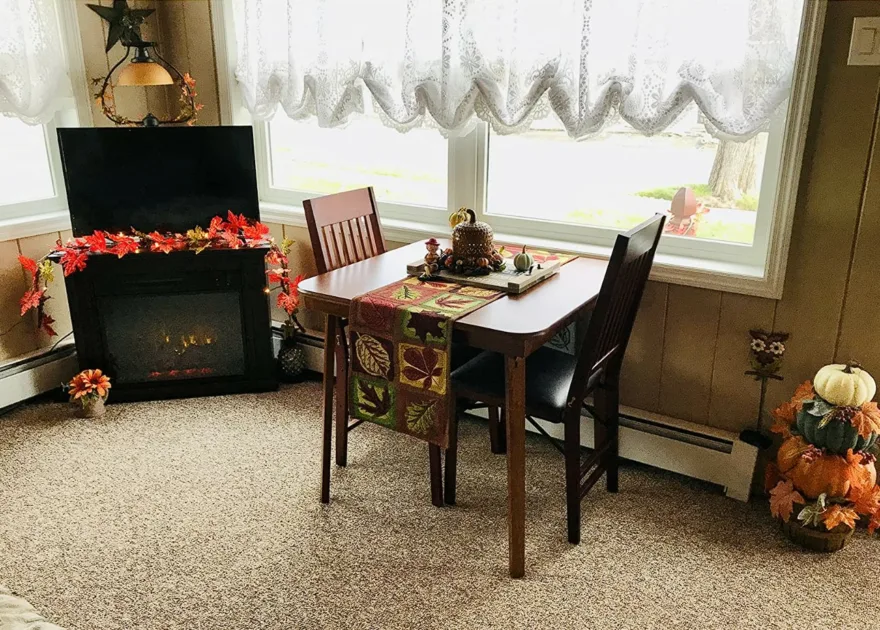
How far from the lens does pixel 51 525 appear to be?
2262mm

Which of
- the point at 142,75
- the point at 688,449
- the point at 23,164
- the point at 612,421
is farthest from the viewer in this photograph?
the point at 23,164

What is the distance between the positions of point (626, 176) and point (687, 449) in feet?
3.10

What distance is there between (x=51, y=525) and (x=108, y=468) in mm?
338

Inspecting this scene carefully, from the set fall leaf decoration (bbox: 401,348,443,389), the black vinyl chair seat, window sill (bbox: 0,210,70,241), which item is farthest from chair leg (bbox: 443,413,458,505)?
window sill (bbox: 0,210,70,241)

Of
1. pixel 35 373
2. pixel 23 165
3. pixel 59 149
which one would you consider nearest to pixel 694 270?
pixel 59 149

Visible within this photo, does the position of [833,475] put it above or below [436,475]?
above

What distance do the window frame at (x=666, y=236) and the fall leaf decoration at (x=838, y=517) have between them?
630mm

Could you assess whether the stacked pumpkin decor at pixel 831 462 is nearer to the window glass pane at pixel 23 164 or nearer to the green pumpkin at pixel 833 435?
the green pumpkin at pixel 833 435

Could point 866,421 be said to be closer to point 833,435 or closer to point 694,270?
point 833,435

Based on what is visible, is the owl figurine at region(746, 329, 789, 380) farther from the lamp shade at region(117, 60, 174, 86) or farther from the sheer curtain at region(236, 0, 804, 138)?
the lamp shade at region(117, 60, 174, 86)

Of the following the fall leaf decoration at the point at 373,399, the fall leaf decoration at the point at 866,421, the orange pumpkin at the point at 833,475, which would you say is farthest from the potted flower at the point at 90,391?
the fall leaf decoration at the point at 866,421

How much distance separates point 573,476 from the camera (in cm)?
211

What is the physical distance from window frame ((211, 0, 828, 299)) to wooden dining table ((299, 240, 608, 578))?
0.27m

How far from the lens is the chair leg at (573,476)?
2.07 meters
